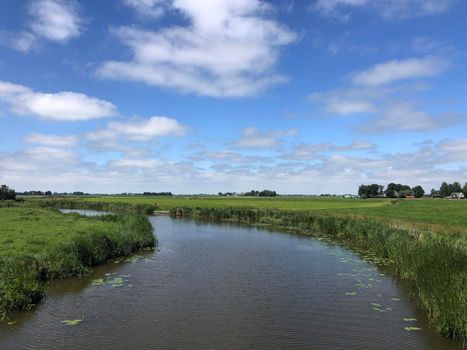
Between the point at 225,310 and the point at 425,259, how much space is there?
7.95 meters

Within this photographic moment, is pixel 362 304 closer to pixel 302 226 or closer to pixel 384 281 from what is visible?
pixel 384 281

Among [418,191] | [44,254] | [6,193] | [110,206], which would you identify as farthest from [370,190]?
[44,254]

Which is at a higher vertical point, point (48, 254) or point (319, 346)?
point (48, 254)

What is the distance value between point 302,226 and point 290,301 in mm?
31406

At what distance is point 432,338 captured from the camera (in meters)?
12.1

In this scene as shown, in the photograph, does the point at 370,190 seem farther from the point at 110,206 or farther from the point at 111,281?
the point at 111,281

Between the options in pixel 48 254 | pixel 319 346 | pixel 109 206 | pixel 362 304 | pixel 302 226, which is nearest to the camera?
pixel 319 346

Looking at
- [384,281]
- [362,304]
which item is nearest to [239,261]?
Result: [384,281]

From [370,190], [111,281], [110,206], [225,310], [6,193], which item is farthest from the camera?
[370,190]

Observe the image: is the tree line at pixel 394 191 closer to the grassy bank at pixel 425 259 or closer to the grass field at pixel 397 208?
the grass field at pixel 397 208

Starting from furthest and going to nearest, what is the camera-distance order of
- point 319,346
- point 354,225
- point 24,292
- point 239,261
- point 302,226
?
point 302,226 < point 354,225 < point 239,261 < point 24,292 < point 319,346

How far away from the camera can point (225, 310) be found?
1473cm

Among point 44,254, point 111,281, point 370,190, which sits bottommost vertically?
point 111,281

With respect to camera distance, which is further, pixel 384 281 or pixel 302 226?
pixel 302 226
